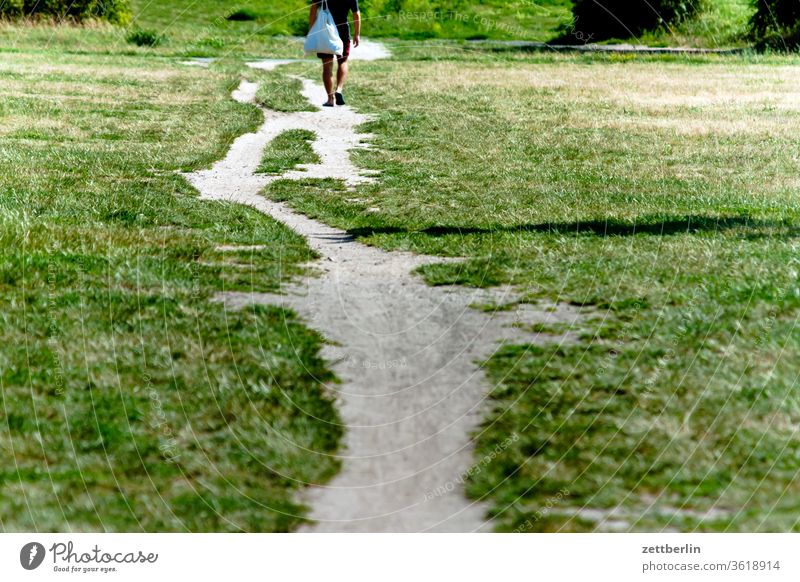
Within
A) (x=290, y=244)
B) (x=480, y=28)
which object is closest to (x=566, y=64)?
(x=480, y=28)

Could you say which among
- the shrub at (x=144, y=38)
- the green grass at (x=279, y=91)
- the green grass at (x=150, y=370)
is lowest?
the green grass at (x=150, y=370)

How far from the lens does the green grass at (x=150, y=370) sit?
17.9 feet

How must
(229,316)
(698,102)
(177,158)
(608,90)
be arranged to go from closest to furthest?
(229,316) → (177,158) → (698,102) → (608,90)

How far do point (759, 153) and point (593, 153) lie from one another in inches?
108

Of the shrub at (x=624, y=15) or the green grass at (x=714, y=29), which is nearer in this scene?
the shrub at (x=624, y=15)

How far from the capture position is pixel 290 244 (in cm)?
1058

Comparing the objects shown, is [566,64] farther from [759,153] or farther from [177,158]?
[177,158]

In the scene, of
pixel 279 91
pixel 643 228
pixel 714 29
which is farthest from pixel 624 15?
pixel 643 228

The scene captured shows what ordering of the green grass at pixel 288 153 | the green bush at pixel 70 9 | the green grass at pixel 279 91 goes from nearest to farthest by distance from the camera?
1. the green grass at pixel 288 153
2. the green grass at pixel 279 91
3. the green bush at pixel 70 9

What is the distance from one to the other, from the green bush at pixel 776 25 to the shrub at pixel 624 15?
2.49 metres

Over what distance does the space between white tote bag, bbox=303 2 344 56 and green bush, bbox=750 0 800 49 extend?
27.4 metres

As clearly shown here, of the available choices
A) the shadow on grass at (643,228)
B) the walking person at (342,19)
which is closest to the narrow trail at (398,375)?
the shadow on grass at (643,228)

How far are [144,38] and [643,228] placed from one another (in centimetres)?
3871

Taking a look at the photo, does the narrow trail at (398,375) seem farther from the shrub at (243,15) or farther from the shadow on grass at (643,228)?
the shrub at (243,15)
